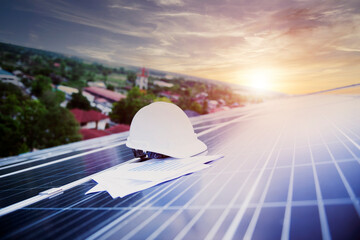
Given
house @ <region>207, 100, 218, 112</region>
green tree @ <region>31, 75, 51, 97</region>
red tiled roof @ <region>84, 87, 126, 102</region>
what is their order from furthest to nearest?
1. red tiled roof @ <region>84, 87, 126, 102</region>
2. green tree @ <region>31, 75, 51, 97</region>
3. house @ <region>207, 100, 218, 112</region>

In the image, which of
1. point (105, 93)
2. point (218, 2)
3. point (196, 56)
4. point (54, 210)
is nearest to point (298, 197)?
point (54, 210)

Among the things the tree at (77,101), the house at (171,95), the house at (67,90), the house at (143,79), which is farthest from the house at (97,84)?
the house at (171,95)

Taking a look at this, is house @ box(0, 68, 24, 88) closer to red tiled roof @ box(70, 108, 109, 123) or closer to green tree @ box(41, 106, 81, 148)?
green tree @ box(41, 106, 81, 148)

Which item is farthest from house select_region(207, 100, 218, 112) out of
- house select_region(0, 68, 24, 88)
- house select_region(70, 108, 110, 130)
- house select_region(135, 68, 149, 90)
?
house select_region(0, 68, 24, 88)

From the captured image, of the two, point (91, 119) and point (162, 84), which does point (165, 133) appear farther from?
point (91, 119)

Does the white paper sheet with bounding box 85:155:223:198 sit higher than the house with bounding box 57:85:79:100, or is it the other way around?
the house with bounding box 57:85:79:100
